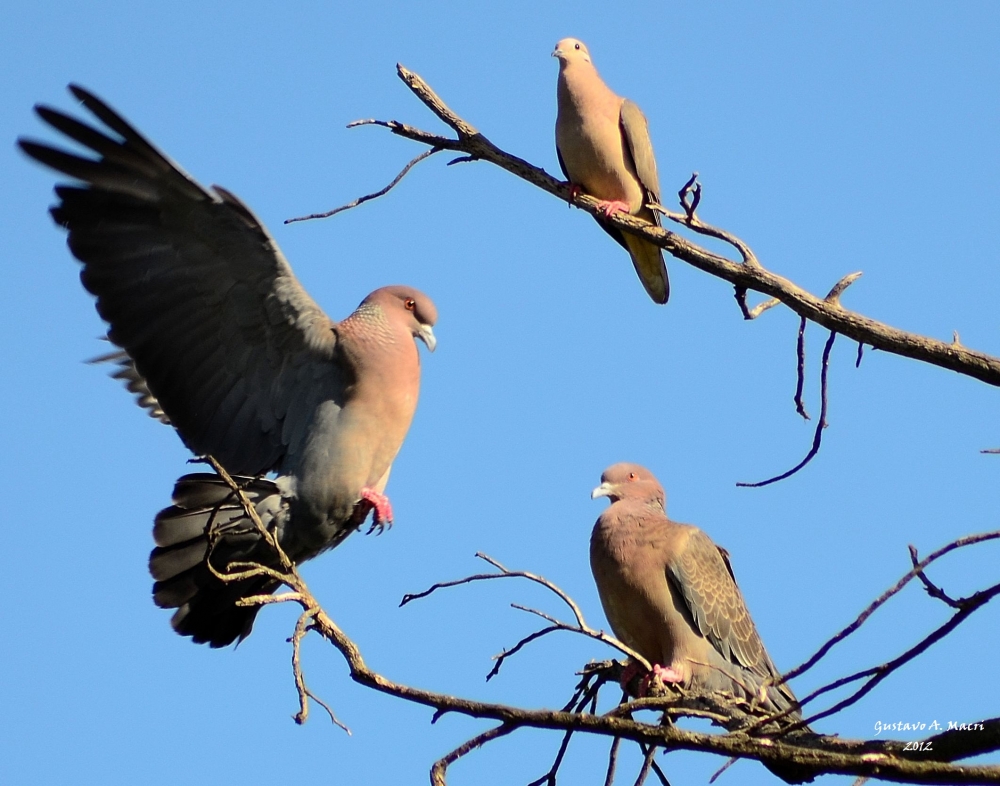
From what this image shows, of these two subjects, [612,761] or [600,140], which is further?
[600,140]

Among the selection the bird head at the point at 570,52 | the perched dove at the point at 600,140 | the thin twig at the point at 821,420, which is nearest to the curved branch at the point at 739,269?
the thin twig at the point at 821,420

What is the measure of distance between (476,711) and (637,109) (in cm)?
469

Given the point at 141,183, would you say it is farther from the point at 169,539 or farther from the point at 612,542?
the point at 612,542

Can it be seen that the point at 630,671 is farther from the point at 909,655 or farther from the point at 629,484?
the point at 909,655

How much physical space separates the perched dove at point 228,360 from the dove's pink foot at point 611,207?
98 centimetres

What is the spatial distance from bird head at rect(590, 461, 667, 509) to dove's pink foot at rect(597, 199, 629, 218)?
1.19 m

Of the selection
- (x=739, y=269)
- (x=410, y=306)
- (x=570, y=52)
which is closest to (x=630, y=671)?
(x=739, y=269)

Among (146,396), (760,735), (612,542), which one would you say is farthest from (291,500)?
(760,735)

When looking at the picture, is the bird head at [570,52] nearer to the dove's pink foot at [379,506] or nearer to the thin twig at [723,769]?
the dove's pink foot at [379,506]

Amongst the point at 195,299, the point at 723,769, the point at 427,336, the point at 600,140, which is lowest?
Answer: the point at 723,769

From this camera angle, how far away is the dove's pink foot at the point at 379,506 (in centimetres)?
561

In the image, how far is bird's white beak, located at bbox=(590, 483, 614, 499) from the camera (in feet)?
18.0

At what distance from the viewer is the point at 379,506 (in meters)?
5.62

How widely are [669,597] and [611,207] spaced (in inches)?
74.9
